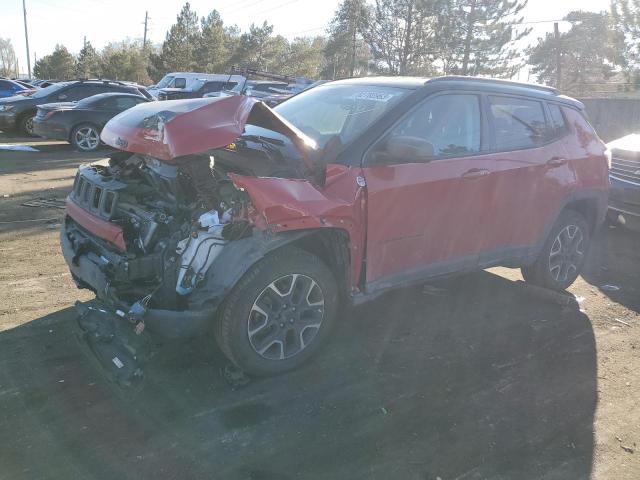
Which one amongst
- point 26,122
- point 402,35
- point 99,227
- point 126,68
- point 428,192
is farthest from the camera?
point 126,68

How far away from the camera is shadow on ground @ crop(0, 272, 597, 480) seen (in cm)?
281

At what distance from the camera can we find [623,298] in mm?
5422

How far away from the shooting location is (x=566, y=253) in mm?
5355

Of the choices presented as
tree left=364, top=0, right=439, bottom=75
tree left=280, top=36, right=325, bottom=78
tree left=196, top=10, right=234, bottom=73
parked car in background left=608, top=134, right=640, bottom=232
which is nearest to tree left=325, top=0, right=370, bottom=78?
tree left=364, top=0, right=439, bottom=75

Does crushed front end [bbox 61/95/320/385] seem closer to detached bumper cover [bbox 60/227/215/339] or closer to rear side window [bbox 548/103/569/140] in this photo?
detached bumper cover [bbox 60/227/215/339]

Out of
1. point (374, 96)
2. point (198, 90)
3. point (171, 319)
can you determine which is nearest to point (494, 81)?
point (374, 96)

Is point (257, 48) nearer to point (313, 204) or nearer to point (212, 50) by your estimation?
point (212, 50)

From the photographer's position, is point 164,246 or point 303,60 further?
point 303,60

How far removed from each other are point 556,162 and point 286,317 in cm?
291

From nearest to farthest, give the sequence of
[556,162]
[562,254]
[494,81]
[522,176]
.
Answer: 1. [522,176]
2. [494,81]
3. [556,162]
4. [562,254]

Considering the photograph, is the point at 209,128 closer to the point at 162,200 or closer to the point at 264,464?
the point at 162,200

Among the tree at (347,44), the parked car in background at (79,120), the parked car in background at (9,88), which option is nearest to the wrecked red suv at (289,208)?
the parked car in background at (79,120)

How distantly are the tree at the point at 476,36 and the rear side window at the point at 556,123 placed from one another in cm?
3681

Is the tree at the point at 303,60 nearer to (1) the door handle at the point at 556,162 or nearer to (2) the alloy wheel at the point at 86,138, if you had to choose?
(2) the alloy wheel at the point at 86,138
